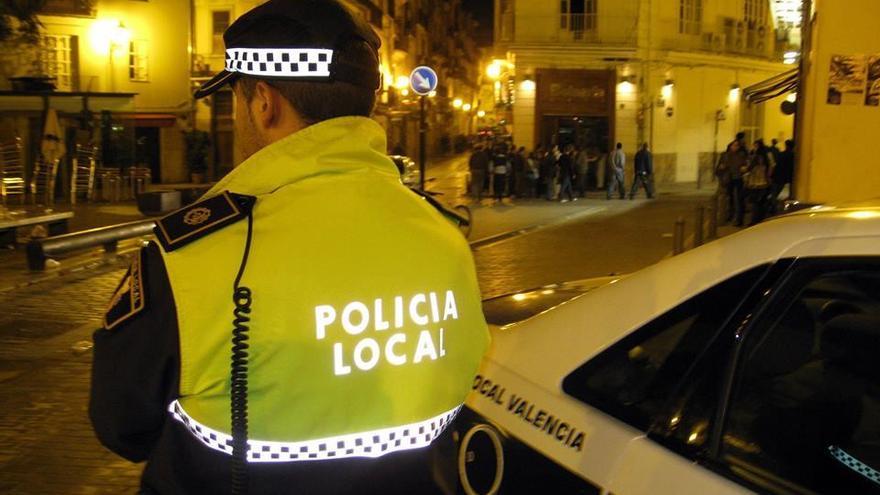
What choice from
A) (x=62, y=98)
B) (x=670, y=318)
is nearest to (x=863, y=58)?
(x=670, y=318)

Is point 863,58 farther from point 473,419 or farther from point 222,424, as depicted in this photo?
point 222,424

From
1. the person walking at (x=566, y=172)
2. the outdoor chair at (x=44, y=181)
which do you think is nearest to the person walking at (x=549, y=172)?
the person walking at (x=566, y=172)

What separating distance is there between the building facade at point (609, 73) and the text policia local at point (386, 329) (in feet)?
110

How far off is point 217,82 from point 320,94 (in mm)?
230

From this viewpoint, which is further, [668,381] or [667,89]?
[667,89]

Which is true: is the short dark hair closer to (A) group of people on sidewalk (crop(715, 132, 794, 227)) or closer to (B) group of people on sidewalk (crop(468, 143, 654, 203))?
(A) group of people on sidewalk (crop(715, 132, 794, 227))

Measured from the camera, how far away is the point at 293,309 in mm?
1531

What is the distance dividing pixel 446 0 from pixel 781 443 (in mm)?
83836

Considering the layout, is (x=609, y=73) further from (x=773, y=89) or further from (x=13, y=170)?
(x=13, y=170)

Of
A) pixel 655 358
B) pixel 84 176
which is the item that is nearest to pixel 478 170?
pixel 84 176

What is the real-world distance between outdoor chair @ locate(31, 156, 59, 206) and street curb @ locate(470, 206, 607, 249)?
1226 centimetres

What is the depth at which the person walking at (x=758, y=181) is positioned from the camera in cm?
2008

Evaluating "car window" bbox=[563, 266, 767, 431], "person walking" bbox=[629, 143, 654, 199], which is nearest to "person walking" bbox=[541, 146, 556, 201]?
"person walking" bbox=[629, 143, 654, 199]

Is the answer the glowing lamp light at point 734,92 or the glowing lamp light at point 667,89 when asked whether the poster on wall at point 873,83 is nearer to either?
the glowing lamp light at point 667,89
